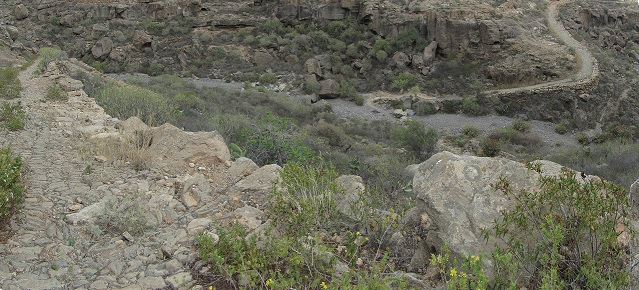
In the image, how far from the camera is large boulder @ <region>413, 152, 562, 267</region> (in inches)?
112

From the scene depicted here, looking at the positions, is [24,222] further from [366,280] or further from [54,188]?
[366,280]

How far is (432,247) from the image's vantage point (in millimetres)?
3211

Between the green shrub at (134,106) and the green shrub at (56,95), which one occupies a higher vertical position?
the green shrub at (134,106)

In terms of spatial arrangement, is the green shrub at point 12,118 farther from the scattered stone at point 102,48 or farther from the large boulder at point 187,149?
the scattered stone at point 102,48

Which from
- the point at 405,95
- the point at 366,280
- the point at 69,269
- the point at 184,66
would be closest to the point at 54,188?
the point at 69,269

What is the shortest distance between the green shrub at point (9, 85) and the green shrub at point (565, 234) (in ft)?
32.5

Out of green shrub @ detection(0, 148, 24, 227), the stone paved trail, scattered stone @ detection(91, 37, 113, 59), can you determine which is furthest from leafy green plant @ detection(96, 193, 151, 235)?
scattered stone @ detection(91, 37, 113, 59)

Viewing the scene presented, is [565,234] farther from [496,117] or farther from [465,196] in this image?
[496,117]

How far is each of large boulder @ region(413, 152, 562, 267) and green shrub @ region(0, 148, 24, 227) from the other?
2903 millimetres

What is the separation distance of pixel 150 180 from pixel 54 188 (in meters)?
0.83

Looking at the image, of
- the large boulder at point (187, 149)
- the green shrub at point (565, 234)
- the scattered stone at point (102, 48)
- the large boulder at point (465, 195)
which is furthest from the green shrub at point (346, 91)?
the green shrub at point (565, 234)

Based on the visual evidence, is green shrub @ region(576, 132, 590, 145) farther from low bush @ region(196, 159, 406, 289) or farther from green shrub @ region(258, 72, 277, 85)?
low bush @ region(196, 159, 406, 289)

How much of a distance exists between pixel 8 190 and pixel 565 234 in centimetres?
373

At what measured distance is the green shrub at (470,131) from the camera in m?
18.0
